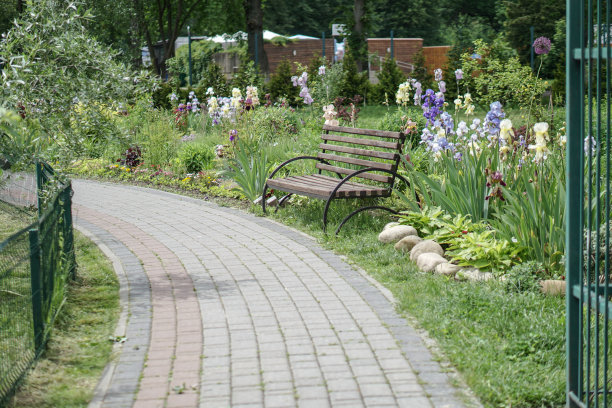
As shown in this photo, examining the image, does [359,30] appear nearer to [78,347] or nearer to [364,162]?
[364,162]

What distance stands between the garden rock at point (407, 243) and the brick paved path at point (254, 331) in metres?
0.58

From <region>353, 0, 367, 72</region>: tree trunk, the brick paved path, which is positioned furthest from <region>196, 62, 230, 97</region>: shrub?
the brick paved path

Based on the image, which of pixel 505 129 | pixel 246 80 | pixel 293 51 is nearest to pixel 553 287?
pixel 505 129

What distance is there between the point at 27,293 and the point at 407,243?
3684mm

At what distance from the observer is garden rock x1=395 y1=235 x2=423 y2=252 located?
7.21 m

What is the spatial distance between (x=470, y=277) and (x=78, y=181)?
352 inches

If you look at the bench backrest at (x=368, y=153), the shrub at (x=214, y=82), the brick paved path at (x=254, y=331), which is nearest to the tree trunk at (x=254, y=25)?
the shrub at (x=214, y=82)

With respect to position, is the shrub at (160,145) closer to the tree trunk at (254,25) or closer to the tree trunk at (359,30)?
the tree trunk at (254,25)

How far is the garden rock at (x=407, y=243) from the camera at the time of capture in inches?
284

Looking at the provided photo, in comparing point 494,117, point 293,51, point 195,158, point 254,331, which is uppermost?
point 293,51

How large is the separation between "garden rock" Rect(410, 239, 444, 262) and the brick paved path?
0.54 meters

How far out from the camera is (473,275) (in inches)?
244

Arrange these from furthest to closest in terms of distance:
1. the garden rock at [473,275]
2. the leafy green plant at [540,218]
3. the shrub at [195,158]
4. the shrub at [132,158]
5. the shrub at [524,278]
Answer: the shrub at [132,158]
the shrub at [195,158]
the garden rock at [473,275]
the leafy green plant at [540,218]
the shrub at [524,278]

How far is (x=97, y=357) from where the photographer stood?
15.5 feet
